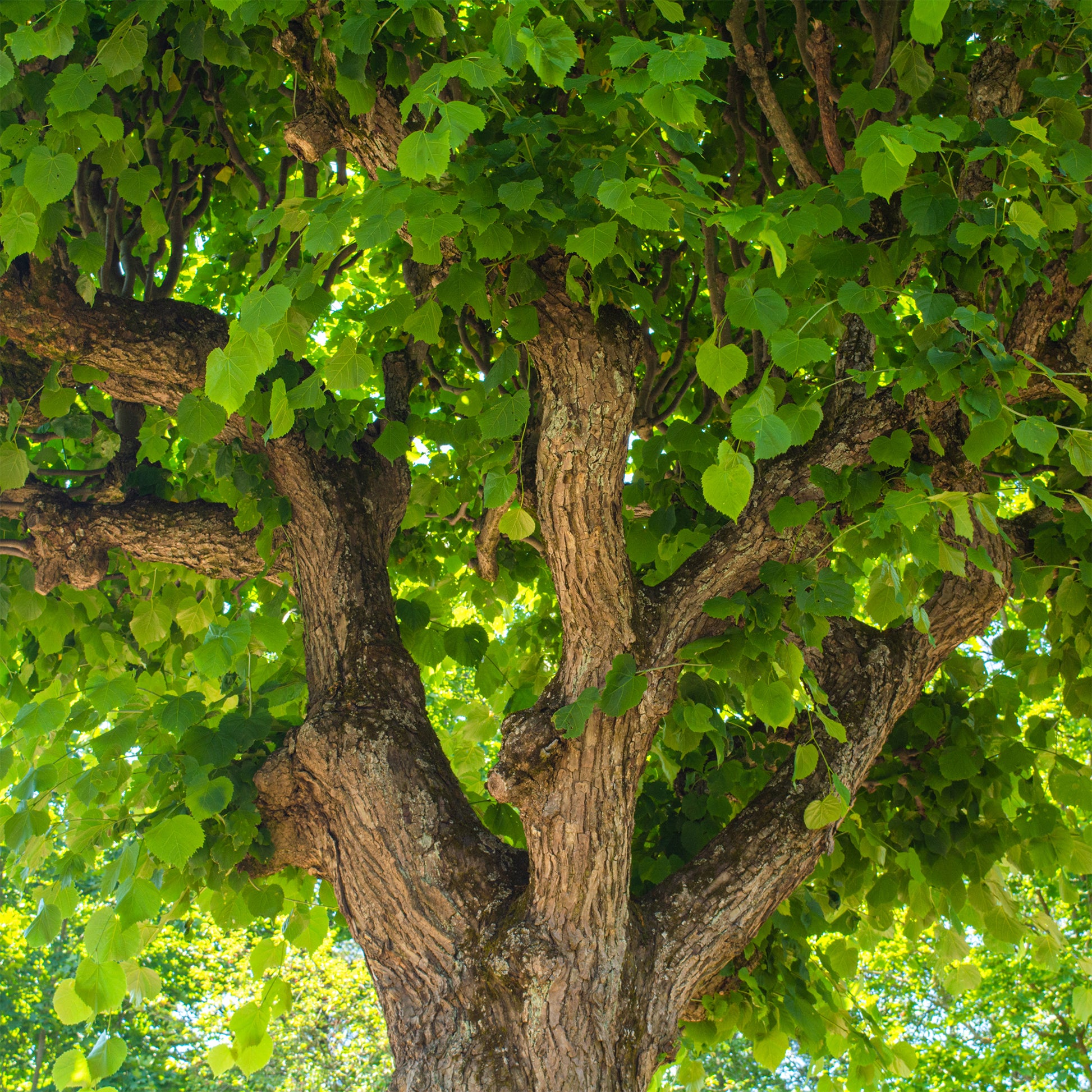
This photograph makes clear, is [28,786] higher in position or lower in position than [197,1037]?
lower

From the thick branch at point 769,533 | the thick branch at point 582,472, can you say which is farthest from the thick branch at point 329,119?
the thick branch at point 769,533

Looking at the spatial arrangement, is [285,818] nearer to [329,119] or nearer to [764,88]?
[329,119]

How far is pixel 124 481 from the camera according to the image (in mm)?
3609

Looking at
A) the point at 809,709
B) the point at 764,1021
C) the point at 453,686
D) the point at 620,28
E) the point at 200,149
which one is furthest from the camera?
the point at 453,686

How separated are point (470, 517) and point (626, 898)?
6.02 ft

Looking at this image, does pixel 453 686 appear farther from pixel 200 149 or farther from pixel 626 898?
pixel 626 898

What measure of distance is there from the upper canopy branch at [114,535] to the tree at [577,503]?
15mm

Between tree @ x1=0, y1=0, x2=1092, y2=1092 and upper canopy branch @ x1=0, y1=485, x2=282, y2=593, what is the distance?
1cm

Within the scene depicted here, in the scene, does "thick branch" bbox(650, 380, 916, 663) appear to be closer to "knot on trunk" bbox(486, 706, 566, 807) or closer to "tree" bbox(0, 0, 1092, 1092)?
"tree" bbox(0, 0, 1092, 1092)

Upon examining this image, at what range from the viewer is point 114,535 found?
3393 millimetres

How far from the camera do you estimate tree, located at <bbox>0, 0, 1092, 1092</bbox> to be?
2.04 metres

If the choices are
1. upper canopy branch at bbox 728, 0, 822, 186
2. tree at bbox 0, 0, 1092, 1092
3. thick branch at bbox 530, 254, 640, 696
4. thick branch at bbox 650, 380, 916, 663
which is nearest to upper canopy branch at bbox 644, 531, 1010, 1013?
tree at bbox 0, 0, 1092, 1092

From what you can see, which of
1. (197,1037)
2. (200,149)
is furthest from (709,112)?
(197,1037)

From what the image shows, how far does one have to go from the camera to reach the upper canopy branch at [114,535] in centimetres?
337
